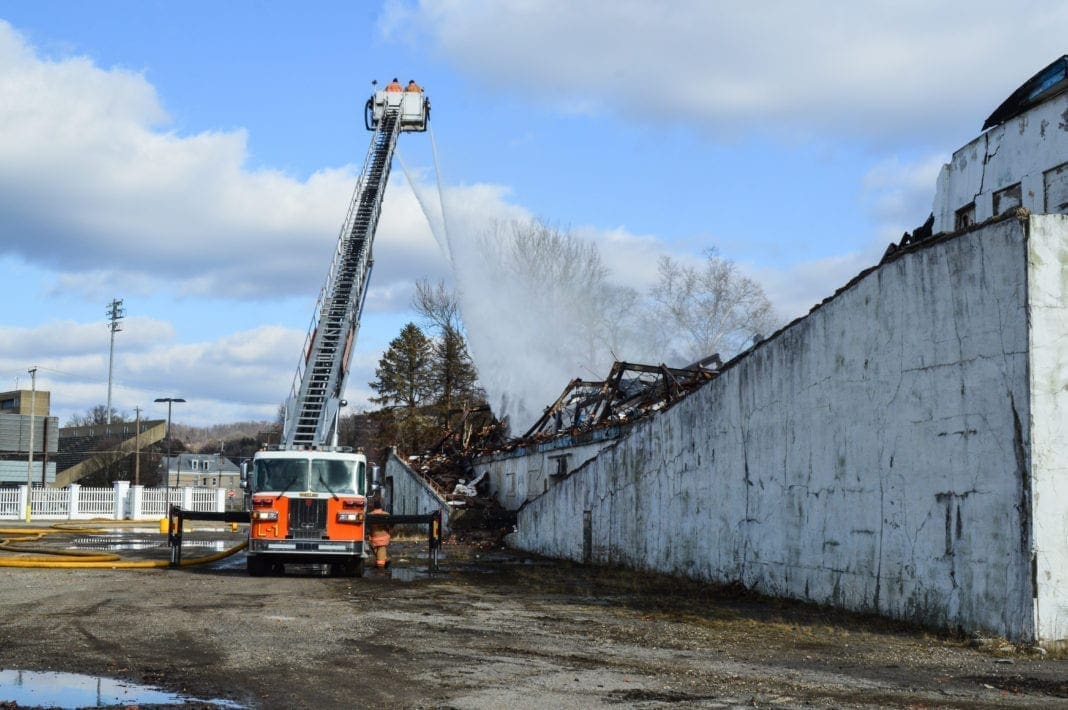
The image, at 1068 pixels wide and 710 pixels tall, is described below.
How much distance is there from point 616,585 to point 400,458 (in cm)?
2391

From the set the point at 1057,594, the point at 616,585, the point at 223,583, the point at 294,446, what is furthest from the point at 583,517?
the point at 1057,594

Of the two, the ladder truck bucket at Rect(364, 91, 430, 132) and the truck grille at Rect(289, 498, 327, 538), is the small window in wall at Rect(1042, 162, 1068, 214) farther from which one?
the ladder truck bucket at Rect(364, 91, 430, 132)

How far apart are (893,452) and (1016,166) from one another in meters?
6.27

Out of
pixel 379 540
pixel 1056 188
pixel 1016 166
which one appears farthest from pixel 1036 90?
pixel 379 540

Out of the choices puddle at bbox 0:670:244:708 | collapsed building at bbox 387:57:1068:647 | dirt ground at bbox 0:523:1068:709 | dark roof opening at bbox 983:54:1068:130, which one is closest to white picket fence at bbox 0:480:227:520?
dirt ground at bbox 0:523:1068:709

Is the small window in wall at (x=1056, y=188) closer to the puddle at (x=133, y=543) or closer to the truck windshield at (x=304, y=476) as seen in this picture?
the truck windshield at (x=304, y=476)

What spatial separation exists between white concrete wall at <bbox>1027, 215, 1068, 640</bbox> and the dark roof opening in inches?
228

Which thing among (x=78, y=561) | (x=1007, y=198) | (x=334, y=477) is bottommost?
(x=78, y=561)

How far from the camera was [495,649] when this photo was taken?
10.9 meters

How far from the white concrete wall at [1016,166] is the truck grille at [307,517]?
13.2 metres

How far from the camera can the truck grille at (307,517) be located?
1950cm

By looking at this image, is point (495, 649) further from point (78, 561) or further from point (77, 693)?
point (78, 561)

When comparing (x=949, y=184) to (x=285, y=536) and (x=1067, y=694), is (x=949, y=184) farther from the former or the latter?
(x=285, y=536)

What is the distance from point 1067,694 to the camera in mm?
8781
